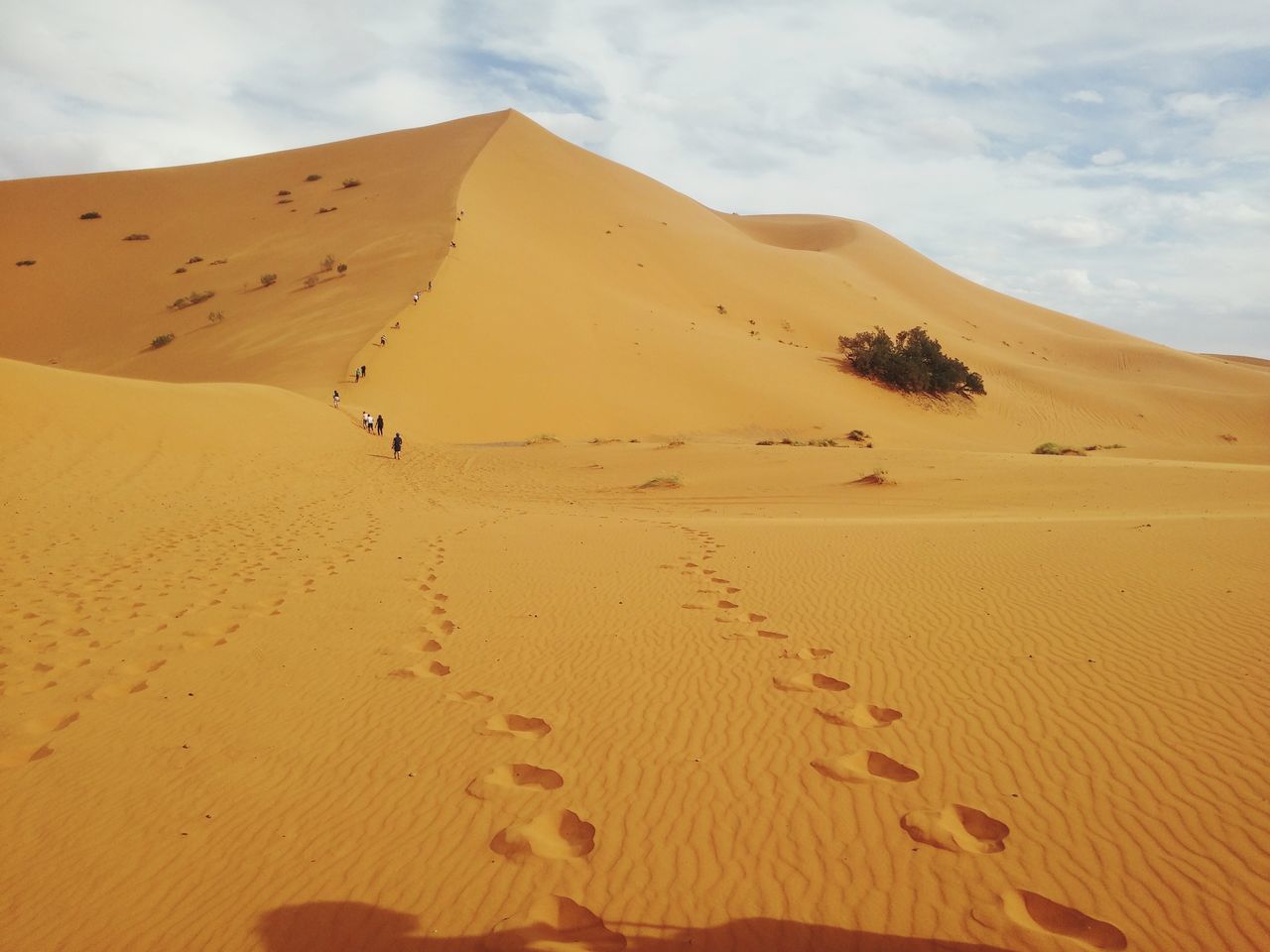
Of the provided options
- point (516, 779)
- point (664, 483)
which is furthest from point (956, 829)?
point (664, 483)

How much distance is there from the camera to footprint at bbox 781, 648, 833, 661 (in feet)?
18.7

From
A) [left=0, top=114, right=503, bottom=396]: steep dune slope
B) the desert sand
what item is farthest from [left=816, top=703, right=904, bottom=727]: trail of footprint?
[left=0, top=114, right=503, bottom=396]: steep dune slope

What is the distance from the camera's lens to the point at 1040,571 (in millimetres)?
7621

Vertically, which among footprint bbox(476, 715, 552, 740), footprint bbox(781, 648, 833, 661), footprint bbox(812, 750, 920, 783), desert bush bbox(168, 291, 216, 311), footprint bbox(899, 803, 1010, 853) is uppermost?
desert bush bbox(168, 291, 216, 311)

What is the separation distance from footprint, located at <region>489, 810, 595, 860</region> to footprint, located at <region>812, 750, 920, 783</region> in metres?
1.34

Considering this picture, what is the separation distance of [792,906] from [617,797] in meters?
1.09

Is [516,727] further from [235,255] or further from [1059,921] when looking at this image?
[235,255]

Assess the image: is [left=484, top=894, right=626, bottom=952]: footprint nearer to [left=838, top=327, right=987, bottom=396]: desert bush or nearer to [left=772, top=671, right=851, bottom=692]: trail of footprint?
[left=772, top=671, right=851, bottom=692]: trail of footprint

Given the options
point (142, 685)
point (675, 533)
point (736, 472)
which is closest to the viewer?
point (142, 685)

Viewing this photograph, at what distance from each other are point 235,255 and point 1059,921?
161ft

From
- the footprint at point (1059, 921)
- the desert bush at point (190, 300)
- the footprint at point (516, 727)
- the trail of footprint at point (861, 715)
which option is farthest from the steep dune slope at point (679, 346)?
the footprint at point (1059, 921)

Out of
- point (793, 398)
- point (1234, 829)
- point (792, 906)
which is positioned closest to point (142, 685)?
point (792, 906)

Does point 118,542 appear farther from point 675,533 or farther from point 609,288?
point 609,288

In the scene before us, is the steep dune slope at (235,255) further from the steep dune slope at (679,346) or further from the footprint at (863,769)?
the footprint at (863,769)
